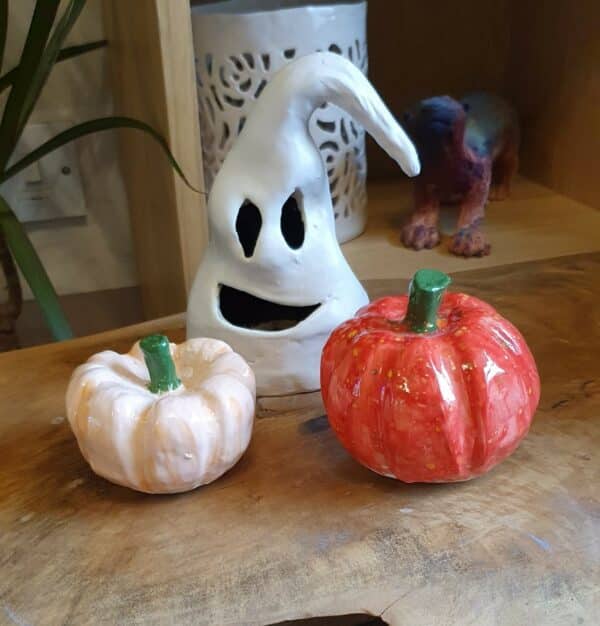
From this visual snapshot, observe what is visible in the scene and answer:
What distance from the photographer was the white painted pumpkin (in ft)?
1.62

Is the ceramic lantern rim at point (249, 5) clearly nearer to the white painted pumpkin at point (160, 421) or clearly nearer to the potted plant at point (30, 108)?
the potted plant at point (30, 108)

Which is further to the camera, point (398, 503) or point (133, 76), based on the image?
point (133, 76)

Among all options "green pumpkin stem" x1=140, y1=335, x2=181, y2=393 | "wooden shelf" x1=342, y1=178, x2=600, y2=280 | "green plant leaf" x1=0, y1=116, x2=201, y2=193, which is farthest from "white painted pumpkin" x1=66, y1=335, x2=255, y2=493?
"wooden shelf" x1=342, y1=178, x2=600, y2=280

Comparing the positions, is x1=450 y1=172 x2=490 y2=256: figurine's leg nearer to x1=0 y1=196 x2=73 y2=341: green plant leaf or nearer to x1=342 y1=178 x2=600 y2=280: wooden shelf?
x1=342 y1=178 x2=600 y2=280: wooden shelf

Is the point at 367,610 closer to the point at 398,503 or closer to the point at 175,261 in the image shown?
the point at 398,503

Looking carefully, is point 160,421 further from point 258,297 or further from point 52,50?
point 52,50

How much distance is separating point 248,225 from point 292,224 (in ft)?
0.12

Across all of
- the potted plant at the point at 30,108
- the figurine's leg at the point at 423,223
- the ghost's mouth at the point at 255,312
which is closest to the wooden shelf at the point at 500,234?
the figurine's leg at the point at 423,223

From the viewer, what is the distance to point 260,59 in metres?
0.78

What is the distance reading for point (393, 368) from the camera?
491 millimetres

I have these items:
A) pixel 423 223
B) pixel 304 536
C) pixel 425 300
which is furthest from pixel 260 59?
pixel 304 536

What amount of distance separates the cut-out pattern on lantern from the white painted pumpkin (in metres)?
0.34

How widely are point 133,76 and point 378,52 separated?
38 cm

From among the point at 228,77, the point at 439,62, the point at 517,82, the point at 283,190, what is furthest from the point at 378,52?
the point at 283,190
